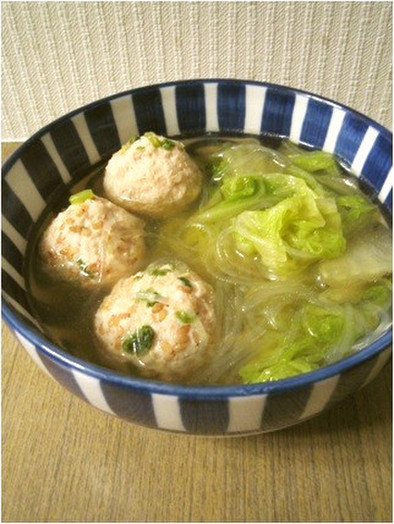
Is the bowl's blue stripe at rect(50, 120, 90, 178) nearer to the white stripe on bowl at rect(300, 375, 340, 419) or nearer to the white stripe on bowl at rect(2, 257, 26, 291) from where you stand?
the white stripe on bowl at rect(2, 257, 26, 291)

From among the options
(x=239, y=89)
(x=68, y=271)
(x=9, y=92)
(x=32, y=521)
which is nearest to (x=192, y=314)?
(x=68, y=271)

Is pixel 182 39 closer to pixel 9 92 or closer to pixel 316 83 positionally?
pixel 316 83

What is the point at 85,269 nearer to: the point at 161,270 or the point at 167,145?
the point at 161,270

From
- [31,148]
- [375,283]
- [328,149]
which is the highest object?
[31,148]

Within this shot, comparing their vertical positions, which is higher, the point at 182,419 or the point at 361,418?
the point at 182,419

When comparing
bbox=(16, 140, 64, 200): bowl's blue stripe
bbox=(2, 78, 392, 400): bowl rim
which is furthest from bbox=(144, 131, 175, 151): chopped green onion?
bbox=(2, 78, 392, 400): bowl rim

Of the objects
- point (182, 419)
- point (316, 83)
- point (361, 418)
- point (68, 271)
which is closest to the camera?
point (182, 419)

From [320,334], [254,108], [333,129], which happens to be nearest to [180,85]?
[254,108]
